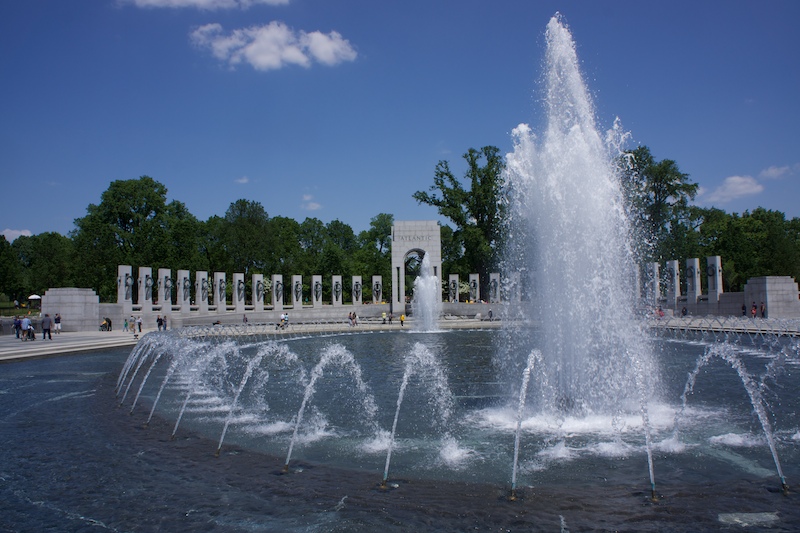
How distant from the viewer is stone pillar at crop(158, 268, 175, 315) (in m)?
36.6

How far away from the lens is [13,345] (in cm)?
2377

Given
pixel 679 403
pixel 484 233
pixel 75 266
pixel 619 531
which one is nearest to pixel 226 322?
pixel 75 266

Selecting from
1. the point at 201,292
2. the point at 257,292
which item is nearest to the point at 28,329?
the point at 201,292

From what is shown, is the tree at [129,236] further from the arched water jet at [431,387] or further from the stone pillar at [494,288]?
the arched water jet at [431,387]

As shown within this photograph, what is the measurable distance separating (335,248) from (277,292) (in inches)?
948

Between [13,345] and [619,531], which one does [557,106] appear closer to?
[619,531]

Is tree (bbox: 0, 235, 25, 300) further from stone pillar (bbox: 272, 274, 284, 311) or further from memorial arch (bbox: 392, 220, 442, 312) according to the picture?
memorial arch (bbox: 392, 220, 442, 312)

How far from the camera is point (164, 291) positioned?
37688mm

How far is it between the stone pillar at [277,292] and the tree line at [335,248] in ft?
37.5

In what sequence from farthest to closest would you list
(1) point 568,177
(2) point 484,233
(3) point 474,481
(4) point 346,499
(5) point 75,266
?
(2) point 484,233, (5) point 75,266, (1) point 568,177, (3) point 474,481, (4) point 346,499

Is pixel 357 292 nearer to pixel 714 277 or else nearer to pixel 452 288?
pixel 452 288

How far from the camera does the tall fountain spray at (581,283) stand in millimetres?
10898

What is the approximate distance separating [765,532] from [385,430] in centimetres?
543

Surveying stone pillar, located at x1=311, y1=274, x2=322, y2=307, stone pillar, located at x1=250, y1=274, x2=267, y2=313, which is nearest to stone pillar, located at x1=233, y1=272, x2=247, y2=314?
stone pillar, located at x1=250, y1=274, x2=267, y2=313
